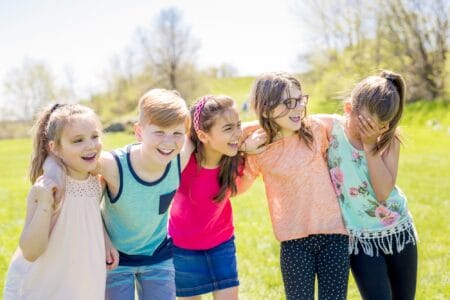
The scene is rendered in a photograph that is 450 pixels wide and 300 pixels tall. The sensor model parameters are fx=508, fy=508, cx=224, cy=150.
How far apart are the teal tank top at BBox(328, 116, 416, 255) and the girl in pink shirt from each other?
0.71m

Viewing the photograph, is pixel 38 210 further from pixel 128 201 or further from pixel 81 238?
pixel 128 201

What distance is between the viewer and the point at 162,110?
313cm

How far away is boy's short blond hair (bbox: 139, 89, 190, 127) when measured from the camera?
3125 mm

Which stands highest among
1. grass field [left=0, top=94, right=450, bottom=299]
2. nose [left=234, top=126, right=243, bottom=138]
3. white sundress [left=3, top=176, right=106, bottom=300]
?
nose [left=234, top=126, right=243, bottom=138]

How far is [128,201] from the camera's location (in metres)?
3.06

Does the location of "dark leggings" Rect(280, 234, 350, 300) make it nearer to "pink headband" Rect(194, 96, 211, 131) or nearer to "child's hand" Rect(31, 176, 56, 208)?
"pink headband" Rect(194, 96, 211, 131)

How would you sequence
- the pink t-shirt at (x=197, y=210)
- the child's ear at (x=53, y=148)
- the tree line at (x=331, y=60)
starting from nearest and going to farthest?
1. the child's ear at (x=53, y=148)
2. the pink t-shirt at (x=197, y=210)
3. the tree line at (x=331, y=60)

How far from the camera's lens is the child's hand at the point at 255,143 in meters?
3.37

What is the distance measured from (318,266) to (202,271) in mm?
824

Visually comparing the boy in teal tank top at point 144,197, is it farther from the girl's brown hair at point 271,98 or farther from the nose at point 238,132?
the girl's brown hair at point 271,98

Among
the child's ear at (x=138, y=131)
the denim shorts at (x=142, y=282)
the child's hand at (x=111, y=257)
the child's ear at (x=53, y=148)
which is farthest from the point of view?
the child's ear at (x=138, y=131)

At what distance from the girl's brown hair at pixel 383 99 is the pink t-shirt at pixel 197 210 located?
107cm

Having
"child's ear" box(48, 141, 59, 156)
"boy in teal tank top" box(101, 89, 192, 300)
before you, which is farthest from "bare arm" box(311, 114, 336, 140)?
"child's ear" box(48, 141, 59, 156)

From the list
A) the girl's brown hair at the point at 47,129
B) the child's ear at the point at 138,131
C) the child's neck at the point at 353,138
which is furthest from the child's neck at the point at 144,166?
the child's neck at the point at 353,138
